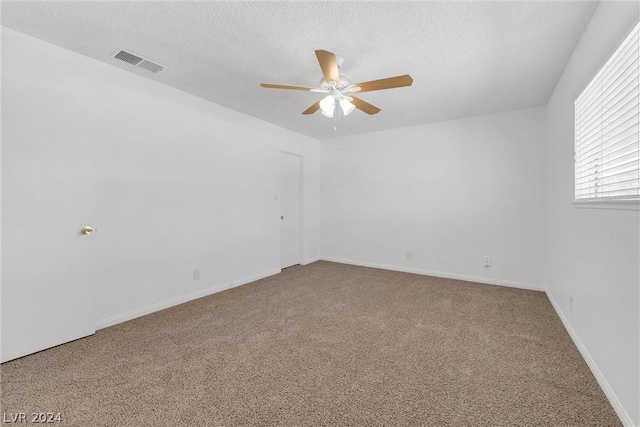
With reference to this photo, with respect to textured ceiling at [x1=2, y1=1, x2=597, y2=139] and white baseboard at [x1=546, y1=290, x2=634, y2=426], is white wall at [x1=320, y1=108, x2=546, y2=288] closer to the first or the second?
textured ceiling at [x1=2, y1=1, x2=597, y2=139]

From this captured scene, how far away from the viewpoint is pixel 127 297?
2793 millimetres

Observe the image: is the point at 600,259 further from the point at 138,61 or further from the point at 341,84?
the point at 138,61

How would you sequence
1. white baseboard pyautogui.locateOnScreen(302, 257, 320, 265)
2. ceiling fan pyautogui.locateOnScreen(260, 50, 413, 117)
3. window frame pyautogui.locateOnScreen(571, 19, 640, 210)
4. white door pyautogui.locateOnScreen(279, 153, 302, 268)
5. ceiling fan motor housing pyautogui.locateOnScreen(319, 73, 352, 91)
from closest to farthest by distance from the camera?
window frame pyautogui.locateOnScreen(571, 19, 640, 210) < ceiling fan pyautogui.locateOnScreen(260, 50, 413, 117) < ceiling fan motor housing pyautogui.locateOnScreen(319, 73, 352, 91) < white door pyautogui.locateOnScreen(279, 153, 302, 268) < white baseboard pyautogui.locateOnScreen(302, 257, 320, 265)

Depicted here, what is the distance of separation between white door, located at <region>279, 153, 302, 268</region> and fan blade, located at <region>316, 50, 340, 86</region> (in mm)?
2842

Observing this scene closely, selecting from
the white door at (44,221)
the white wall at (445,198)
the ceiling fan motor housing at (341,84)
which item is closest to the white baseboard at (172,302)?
the white door at (44,221)

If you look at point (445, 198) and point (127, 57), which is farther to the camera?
point (445, 198)

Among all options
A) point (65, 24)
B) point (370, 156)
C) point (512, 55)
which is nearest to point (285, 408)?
point (65, 24)

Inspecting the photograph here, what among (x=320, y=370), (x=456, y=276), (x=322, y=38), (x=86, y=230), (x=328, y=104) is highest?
(x=322, y=38)

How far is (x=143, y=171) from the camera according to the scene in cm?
291

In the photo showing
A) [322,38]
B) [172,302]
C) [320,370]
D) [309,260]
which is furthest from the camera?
[309,260]

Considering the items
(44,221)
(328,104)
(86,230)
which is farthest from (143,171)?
(328,104)

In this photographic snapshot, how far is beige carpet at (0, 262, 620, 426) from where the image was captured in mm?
1546

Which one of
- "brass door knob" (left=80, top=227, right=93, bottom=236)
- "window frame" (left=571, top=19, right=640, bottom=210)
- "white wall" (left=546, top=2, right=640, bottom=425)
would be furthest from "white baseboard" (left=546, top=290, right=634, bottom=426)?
"brass door knob" (left=80, top=227, right=93, bottom=236)

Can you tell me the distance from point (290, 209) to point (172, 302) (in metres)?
2.52
